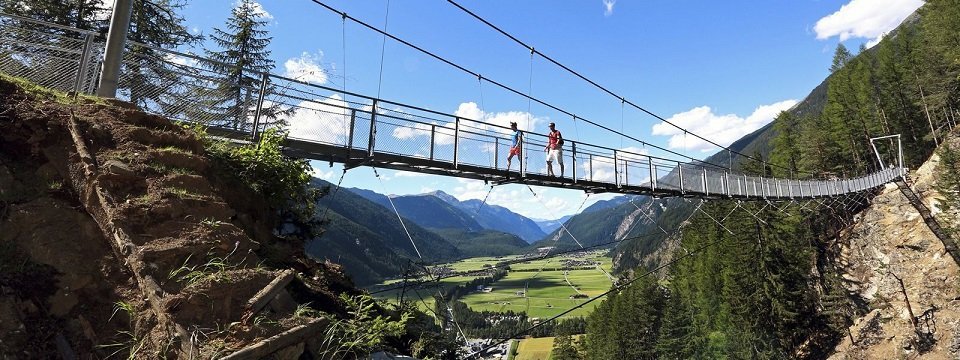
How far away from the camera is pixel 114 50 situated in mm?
6430

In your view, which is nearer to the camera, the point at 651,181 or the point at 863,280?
the point at 651,181

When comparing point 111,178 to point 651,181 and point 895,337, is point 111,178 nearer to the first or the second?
point 651,181

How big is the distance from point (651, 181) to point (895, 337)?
97.6ft

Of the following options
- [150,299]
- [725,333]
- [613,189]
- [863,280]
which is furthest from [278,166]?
[725,333]

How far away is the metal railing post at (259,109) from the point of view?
8109 millimetres

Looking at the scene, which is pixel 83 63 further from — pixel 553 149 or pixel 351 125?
pixel 553 149

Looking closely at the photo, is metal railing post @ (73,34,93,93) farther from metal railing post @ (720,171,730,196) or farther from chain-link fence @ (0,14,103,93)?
metal railing post @ (720,171,730,196)

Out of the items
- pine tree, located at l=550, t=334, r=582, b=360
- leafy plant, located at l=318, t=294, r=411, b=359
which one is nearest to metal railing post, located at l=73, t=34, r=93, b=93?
leafy plant, located at l=318, t=294, r=411, b=359

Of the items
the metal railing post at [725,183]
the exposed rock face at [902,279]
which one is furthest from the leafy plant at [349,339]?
the exposed rock face at [902,279]

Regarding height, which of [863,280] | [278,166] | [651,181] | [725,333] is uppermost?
[651,181]

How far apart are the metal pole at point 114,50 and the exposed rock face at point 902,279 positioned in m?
40.2

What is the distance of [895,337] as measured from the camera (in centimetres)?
3073

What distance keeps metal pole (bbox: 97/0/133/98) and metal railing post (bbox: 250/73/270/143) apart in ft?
6.74

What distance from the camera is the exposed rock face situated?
2820 cm
